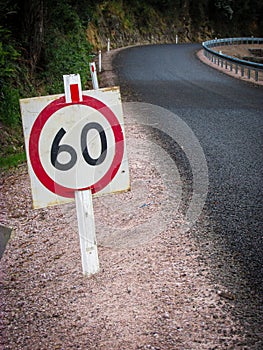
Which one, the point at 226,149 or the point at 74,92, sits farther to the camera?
the point at 226,149

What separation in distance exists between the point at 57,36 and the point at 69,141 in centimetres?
1480

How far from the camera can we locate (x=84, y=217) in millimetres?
4324

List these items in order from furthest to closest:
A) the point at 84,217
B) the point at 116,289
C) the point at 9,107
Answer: the point at 9,107
the point at 116,289
the point at 84,217

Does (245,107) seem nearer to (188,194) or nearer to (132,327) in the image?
(188,194)

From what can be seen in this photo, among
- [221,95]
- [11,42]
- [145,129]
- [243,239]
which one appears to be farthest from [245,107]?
[243,239]

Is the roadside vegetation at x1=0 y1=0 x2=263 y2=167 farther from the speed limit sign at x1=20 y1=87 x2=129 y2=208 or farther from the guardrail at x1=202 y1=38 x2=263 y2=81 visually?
the guardrail at x1=202 y1=38 x2=263 y2=81

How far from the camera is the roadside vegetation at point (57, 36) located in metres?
10.8

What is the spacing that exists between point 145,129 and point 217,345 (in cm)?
734

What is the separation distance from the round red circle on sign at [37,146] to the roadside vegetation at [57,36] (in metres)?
4.89

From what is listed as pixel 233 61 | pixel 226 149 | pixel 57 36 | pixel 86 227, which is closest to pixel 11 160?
pixel 226 149

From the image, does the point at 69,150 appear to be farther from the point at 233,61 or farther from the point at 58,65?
the point at 233,61

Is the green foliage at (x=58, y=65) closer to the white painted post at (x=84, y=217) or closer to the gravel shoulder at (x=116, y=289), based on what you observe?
the gravel shoulder at (x=116, y=289)

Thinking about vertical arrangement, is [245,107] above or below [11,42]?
below

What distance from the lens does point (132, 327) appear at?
153 inches
